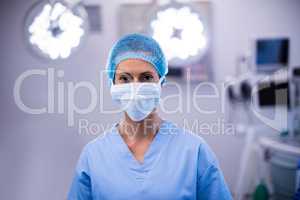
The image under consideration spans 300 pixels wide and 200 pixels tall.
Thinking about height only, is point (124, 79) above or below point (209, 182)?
above

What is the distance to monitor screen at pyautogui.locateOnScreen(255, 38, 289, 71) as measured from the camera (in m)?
2.12

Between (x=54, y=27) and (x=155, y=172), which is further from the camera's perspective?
(x=54, y=27)

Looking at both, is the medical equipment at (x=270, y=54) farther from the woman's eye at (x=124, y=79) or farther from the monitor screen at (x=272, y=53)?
the woman's eye at (x=124, y=79)

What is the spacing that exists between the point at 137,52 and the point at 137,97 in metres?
0.17

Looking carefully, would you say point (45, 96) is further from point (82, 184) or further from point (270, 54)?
point (270, 54)

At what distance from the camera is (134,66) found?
121 centimetres

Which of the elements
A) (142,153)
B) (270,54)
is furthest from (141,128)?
(270,54)

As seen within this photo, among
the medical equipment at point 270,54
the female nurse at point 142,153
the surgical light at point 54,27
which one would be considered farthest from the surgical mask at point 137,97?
the medical equipment at point 270,54

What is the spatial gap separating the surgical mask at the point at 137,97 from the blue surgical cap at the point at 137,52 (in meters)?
0.06

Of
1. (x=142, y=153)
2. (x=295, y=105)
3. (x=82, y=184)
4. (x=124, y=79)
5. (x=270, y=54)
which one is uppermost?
(x=270, y=54)

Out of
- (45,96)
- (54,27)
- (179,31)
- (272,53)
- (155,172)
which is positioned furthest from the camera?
(272,53)

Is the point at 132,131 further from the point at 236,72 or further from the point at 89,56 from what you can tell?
the point at 236,72

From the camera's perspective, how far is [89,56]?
2.08 meters

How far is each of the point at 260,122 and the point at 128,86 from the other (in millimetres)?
1226
